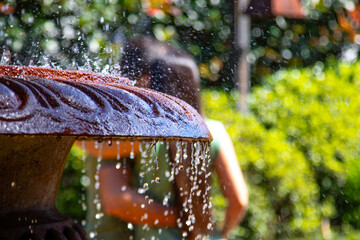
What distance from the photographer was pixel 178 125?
118 cm

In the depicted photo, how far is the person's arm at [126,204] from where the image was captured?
90.7 inches

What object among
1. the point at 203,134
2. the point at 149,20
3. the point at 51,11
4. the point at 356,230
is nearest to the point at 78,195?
the point at 51,11

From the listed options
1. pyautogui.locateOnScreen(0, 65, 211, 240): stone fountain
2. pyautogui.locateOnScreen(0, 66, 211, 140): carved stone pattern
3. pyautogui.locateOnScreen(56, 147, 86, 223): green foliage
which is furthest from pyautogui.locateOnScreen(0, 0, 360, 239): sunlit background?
pyautogui.locateOnScreen(0, 66, 211, 140): carved stone pattern

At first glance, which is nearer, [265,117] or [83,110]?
[83,110]

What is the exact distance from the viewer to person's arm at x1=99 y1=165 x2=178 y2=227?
230 cm

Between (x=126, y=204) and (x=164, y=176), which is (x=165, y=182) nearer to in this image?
(x=164, y=176)

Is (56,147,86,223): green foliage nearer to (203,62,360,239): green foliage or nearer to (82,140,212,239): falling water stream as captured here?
(203,62,360,239): green foliage

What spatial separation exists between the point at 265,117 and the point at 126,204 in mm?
2707

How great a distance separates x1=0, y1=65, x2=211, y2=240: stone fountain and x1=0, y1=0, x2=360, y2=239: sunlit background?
2330 mm

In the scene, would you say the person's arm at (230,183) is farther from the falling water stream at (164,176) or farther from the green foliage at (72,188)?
the green foliage at (72,188)

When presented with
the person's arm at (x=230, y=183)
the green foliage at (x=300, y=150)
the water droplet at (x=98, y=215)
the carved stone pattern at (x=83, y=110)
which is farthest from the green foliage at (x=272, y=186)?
the carved stone pattern at (x=83, y=110)

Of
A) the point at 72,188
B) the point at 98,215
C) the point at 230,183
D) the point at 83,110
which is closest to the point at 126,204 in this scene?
the point at 98,215

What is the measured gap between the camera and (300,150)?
4.69 meters

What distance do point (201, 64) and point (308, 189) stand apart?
8.54ft
